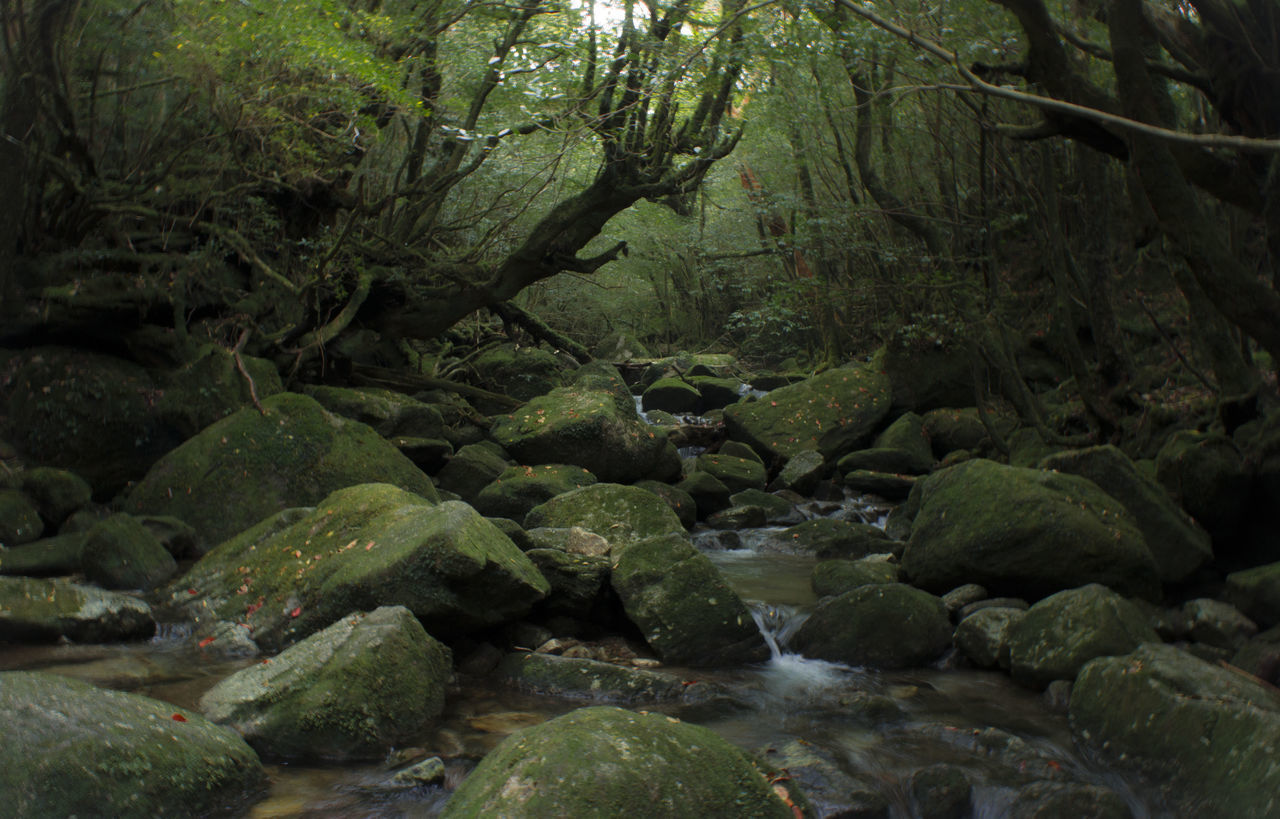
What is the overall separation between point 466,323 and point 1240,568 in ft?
41.5

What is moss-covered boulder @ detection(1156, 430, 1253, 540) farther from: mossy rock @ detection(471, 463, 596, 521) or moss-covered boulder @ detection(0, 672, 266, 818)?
moss-covered boulder @ detection(0, 672, 266, 818)

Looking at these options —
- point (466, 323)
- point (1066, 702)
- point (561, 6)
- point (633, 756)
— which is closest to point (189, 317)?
point (561, 6)

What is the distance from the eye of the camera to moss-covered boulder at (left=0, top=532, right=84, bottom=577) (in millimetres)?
5781

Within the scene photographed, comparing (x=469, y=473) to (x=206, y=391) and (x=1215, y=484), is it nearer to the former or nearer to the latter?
(x=206, y=391)

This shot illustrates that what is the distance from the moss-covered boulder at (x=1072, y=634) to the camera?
4824 millimetres

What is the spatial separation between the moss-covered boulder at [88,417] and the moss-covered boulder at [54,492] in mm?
694

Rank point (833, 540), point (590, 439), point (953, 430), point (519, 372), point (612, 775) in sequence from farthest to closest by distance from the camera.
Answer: point (519, 372) < point (953, 430) < point (590, 439) < point (833, 540) < point (612, 775)

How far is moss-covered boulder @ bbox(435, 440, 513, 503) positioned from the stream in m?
4.09

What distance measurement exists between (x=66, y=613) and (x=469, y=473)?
4691 millimetres

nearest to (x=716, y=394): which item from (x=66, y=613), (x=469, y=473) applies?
(x=469, y=473)

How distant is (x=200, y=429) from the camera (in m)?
8.46

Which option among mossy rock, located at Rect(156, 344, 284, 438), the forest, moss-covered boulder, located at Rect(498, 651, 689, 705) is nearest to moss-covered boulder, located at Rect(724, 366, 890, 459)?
the forest

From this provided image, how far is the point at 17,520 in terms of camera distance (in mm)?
6281

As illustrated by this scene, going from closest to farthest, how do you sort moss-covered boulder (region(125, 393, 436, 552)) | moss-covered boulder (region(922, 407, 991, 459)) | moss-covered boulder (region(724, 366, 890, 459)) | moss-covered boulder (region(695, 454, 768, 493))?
1. moss-covered boulder (region(125, 393, 436, 552))
2. moss-covered boulder (region(695, 454, 768, 493))
3. moss-covered boulder (region(922, 407, 991, 459))
4. moss-covered boulder (region(724, 366, 890, 459))
